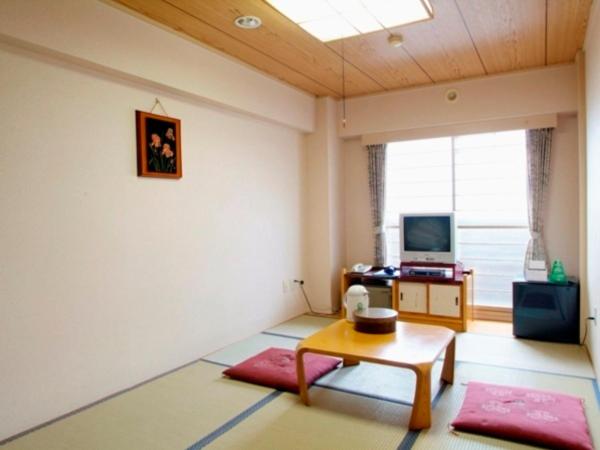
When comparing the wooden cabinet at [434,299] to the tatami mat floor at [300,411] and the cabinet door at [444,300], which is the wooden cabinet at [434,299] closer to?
the cabinet door at [444,300]

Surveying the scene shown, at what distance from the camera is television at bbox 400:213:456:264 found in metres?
4.31

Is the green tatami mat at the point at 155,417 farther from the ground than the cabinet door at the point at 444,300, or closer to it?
closer to it

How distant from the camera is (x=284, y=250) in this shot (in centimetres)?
464

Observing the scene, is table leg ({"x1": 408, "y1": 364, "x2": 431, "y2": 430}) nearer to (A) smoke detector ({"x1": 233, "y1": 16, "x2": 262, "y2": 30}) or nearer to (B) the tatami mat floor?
(B) the tatami mat floor

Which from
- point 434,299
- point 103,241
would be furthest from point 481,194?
point 103,241

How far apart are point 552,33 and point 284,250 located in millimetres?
2941

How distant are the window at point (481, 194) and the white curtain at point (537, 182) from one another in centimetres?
13

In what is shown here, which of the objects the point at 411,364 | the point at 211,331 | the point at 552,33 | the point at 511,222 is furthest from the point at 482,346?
the point at 552,33

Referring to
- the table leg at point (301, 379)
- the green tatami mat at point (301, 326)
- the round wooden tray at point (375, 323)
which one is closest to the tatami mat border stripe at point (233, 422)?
the table leg at point (301, 379)

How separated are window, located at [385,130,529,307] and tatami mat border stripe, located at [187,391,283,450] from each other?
2762 millimetres

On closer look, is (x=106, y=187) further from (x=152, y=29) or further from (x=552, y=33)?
(x=552, y=33)

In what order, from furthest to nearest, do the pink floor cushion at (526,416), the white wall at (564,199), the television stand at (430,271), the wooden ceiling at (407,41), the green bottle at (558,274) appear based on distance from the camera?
the television stand at (430,271)
the white wall at (564,199)
the green bottle at (558,274)
the wooden ceiling at (407,41)
the pink floor cushion at (526,416)

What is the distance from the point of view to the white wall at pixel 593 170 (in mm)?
2840

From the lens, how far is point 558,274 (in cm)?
385
